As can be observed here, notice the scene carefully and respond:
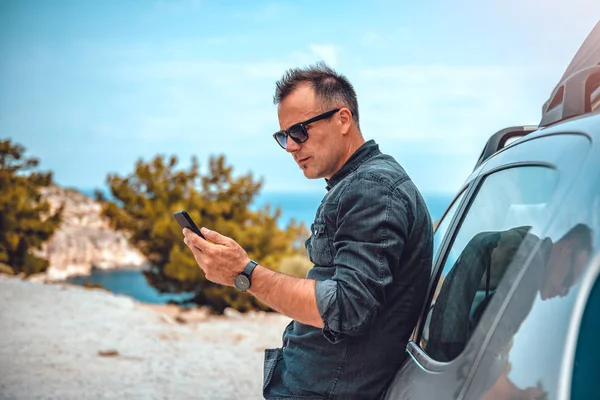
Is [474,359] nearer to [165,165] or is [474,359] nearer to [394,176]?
[394,176]

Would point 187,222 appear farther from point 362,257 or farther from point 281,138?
point 362,257

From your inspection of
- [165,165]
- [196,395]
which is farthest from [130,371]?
[165,165]

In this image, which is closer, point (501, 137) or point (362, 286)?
point (362, 286)

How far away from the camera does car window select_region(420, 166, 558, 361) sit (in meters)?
1.41

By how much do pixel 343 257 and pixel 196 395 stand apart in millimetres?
6689

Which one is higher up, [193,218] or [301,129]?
[301,129]

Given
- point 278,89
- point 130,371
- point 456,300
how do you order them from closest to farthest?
point 456,300 < point 278,89 < point 130,371

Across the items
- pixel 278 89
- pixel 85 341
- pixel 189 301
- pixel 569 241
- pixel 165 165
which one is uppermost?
pixel 278 89

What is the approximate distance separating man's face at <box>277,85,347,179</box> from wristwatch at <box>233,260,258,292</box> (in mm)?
416

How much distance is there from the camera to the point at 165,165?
22.0 meters

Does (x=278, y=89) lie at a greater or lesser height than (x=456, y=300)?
greater

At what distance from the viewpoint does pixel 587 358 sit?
3.36ft

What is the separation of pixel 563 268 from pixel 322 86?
51.5 inches

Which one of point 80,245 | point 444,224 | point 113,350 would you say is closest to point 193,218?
point 113,350
